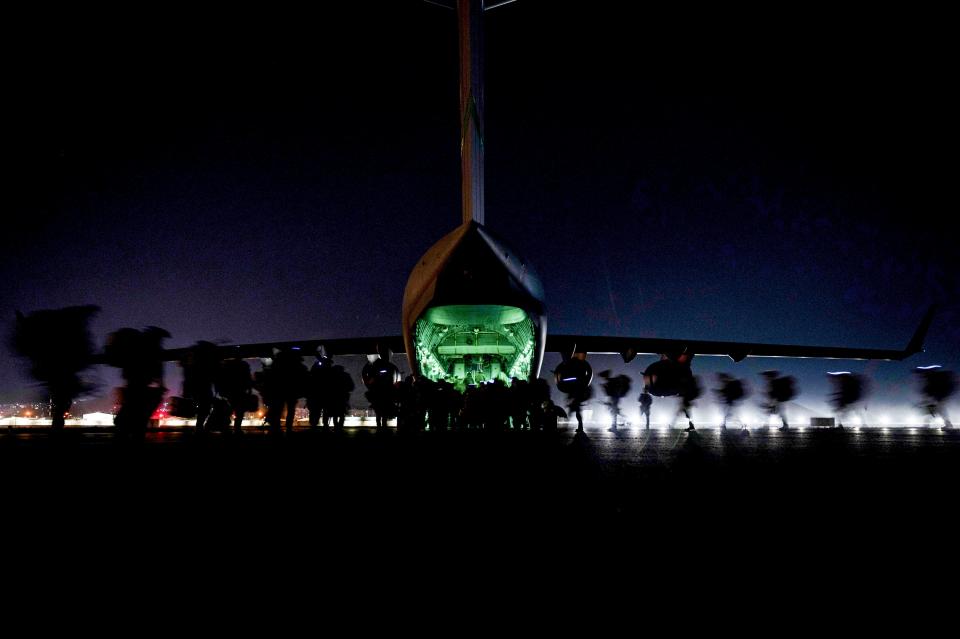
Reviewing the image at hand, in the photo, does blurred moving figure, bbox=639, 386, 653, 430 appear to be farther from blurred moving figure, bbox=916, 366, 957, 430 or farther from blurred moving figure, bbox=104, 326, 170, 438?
blurred moving figure, bbox=104, 326, 170, 438

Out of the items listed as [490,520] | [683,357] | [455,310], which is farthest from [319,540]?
[683,357]

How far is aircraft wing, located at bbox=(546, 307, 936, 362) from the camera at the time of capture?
60.5 feet

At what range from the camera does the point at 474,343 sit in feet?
63.1

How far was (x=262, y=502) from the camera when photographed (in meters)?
2.82

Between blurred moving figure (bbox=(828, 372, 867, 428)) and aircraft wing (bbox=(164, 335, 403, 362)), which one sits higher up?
aircraft wing (bbox=(164, 335, 403, 362))

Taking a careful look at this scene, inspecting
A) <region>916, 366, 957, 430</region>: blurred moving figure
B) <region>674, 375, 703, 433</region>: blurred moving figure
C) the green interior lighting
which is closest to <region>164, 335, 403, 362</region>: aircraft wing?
the green interior lighting

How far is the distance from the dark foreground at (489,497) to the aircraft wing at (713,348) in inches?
622

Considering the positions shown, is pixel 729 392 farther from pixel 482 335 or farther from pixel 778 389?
pixel 482 335

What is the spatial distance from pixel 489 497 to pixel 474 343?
1621 centimetres

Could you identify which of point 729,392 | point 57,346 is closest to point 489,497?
point 57,346

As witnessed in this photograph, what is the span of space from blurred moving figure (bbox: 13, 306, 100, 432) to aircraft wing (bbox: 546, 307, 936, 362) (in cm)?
1629

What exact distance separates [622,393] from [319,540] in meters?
15.2

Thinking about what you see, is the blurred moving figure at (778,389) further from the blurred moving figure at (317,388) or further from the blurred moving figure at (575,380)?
the blurred moving figure at (317,388)

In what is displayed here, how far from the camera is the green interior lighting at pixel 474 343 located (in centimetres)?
1550
